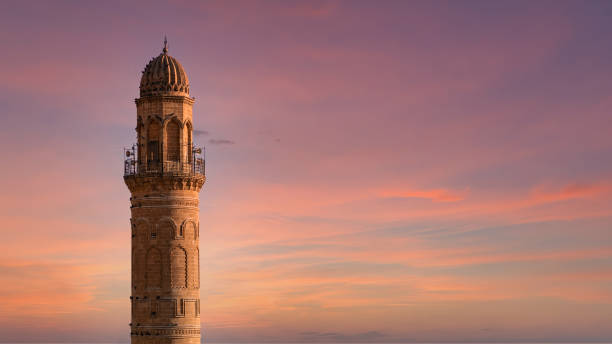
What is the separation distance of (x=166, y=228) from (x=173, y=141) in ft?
21.4

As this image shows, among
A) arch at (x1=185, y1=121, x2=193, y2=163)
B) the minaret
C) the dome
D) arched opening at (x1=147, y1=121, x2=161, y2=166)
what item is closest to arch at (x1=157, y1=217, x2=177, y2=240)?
the minaret

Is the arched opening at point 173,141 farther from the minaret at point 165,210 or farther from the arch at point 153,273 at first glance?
the arch at point 153,273

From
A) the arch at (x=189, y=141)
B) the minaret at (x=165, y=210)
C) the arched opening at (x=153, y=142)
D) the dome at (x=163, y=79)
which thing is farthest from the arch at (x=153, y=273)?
the dome at (x=163, y=79)

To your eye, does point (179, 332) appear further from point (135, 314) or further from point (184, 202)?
point (184, 202)

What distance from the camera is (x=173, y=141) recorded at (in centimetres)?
7894

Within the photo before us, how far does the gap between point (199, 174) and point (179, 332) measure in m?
11.6

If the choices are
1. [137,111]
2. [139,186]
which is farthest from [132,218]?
[137,111]

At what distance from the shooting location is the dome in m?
78.4

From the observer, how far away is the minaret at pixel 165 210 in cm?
7675

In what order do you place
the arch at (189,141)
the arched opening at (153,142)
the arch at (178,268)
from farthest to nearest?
1. the arch at (189,141)
2. the arched opening at (153,142)
3. the arch at (178,268)

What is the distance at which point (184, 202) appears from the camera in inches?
3078

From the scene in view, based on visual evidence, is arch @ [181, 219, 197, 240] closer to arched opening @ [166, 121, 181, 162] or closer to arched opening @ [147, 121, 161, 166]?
arched opening @ [166, 121, 181, 162]

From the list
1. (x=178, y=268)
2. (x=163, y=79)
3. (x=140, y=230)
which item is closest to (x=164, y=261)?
(x=178, y=268)

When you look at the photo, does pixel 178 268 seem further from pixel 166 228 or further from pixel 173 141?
pixel 173 141
